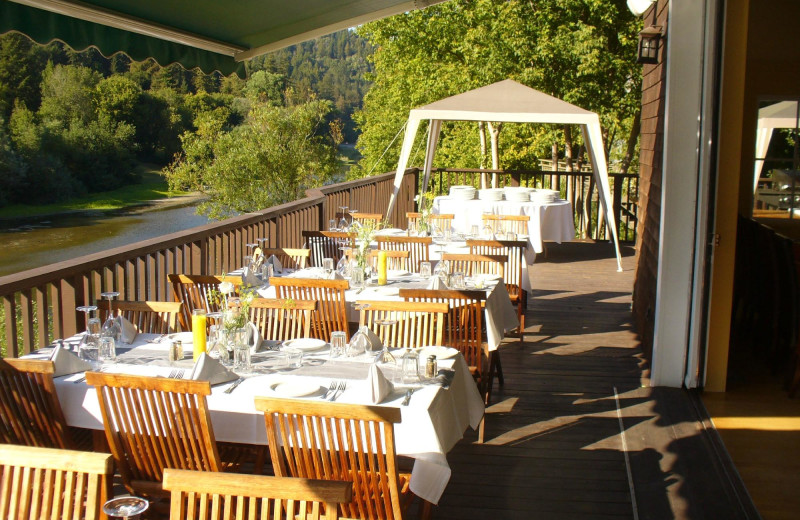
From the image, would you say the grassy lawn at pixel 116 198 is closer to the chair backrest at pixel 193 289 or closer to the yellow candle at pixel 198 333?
the chair backrest at pixel 193 289

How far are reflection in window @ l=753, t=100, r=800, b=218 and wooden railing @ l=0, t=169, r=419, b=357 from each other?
4.95 m

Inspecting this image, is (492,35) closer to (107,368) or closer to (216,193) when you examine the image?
(107,368)

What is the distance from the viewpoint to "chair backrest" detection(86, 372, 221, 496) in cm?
271

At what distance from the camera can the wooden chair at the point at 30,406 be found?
287 cm

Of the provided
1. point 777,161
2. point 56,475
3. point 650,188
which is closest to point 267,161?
point 777,161

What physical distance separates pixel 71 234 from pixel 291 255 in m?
33.6

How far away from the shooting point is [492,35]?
16.8 meters

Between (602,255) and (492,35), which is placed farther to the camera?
(492,35)

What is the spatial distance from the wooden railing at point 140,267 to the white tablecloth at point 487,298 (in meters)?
0.78

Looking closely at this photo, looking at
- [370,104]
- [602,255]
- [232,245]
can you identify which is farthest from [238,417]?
[370,104]

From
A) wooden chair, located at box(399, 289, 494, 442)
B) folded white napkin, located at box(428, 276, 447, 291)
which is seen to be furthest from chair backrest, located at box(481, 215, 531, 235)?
wooden chair, located at box(399, 289, 494, 442)

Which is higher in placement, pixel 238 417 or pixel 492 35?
pixel 492 35

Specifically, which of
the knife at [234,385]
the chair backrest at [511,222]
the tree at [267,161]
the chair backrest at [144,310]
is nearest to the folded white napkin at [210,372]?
the knife at [234,385]

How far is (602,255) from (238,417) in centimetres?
954
